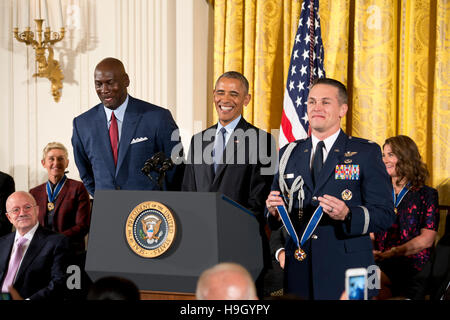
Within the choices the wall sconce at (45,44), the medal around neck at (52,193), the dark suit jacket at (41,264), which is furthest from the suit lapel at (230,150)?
the wall sconce at (45,44)

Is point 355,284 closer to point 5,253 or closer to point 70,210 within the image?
point 5,253

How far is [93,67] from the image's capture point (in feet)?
20.2

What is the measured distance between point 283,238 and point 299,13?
2.89 metres

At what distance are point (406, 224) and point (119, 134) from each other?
2.04m

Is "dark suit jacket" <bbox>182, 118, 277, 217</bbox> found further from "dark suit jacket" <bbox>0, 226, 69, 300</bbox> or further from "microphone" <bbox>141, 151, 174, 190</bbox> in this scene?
"dark suit jacket" <bbox>0, 226, 69, 300</bbox>

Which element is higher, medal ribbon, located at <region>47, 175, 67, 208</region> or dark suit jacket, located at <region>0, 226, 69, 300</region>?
medal ribbon, located at <region>47, 175, 67, 208</region>

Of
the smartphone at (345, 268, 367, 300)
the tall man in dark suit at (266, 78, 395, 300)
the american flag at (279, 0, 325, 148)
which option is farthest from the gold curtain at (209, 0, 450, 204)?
the smartphone at (345, 268, 367, 300)

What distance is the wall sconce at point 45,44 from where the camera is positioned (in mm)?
6109

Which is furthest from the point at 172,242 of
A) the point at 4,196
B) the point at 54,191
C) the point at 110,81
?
the point at 4,196

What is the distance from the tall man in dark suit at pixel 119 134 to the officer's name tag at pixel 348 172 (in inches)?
40.9

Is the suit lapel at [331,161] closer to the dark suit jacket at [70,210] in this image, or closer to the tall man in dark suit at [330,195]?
the tall man in dark suit at [330,195]

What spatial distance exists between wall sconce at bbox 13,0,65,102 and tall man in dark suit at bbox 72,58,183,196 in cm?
295

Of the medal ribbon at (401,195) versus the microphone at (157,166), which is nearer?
the microphone at (157,166)

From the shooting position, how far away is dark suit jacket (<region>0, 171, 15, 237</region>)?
17.0 feet
